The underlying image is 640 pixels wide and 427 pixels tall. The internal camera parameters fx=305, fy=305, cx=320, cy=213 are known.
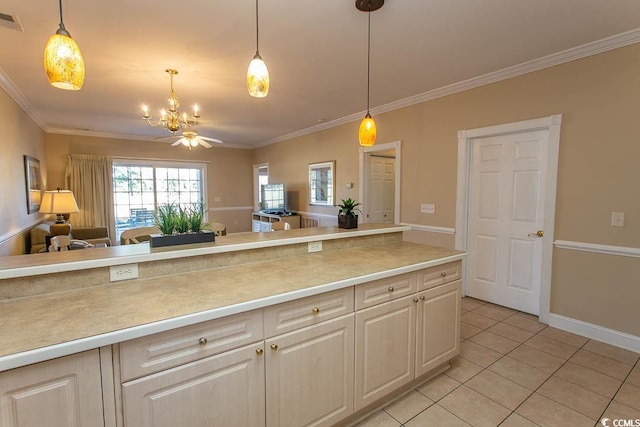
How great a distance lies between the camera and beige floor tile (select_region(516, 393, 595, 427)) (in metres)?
1.84

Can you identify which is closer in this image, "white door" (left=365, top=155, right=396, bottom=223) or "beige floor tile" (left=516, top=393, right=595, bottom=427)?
"beige floor tile" (left=516, top=393, right=595, bottom=427)

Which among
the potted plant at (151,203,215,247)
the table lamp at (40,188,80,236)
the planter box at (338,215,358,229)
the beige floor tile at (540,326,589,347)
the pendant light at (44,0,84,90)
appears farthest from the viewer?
the table lamp at (40,188,80,236)

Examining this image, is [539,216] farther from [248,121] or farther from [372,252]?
[248,121]

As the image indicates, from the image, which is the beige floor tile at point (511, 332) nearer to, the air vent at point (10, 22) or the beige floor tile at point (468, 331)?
the beige floor tile at point (468, 331)

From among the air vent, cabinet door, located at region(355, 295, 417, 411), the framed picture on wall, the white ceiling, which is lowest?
cabinet door, located at region(355, 295, 417, 411)

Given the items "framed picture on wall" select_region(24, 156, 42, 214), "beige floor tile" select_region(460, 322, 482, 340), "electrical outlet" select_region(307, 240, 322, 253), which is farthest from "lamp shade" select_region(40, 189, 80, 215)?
"beige floor tile" select_region(460, 322, 482, 340)

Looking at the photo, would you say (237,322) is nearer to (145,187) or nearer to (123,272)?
(123,272)

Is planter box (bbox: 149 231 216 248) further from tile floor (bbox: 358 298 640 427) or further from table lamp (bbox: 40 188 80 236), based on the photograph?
table lamp (bbox: 40 188 80 236)

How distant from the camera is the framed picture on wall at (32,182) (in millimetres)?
4301

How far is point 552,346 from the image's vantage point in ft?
8.92

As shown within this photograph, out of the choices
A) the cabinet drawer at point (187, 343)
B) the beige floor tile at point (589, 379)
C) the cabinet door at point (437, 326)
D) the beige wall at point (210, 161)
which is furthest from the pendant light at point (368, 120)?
the beige wall at point (210, 161)

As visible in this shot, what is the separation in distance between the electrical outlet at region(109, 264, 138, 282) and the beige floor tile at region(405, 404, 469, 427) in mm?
1805

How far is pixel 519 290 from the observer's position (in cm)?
342

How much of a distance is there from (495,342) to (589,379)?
0.67 metres
